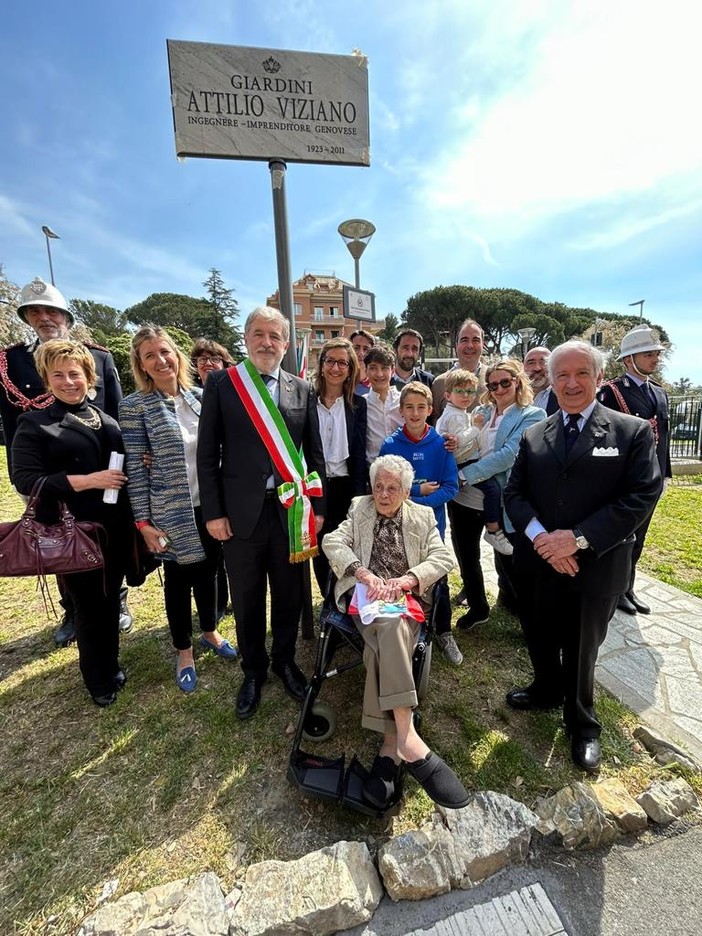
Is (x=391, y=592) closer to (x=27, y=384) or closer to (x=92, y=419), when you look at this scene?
(x=92, y=419)

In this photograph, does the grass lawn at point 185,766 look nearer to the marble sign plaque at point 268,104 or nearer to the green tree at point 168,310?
→ the marble sign plaque at point 268,104

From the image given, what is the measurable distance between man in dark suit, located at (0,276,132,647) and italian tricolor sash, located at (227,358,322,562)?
1126 millimetres

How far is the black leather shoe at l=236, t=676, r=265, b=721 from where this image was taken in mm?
2502

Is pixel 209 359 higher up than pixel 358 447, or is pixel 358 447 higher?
pixel 209 359

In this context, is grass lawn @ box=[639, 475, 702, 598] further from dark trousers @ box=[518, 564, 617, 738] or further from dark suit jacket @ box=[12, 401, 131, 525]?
dark suit jacket @ box=[12, 401, 131, 525]

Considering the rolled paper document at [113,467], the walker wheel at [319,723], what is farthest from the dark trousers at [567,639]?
the rolled paper document at [113,467]

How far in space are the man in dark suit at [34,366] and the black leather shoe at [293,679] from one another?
1.72 m

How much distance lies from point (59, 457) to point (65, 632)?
189 cm

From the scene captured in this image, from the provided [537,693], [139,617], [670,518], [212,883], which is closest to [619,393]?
[537,693]

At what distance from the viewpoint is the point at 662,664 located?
2.91m

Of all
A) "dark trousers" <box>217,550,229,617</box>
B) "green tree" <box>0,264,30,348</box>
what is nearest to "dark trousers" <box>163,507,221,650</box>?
"dark trousers" <box>217,550,229,617</box>

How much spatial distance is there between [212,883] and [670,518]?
6.95 metres

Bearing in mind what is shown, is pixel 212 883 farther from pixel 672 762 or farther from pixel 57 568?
pixel 672 762

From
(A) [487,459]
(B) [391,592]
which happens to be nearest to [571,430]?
(A) [487,459]
